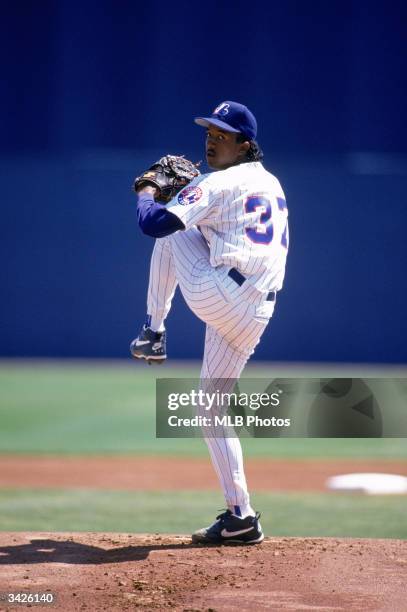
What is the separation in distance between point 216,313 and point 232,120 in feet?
2.39

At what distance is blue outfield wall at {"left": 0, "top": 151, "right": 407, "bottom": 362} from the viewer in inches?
476

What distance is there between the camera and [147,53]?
12719 mm

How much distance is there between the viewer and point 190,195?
11.6 feet

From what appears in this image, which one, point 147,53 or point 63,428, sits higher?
point 147,53

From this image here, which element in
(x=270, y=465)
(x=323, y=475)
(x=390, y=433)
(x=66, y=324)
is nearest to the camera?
(x=323, y=475)

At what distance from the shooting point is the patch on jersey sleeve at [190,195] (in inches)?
139

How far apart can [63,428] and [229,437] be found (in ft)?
15.0

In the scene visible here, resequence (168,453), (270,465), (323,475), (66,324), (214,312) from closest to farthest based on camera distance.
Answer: (214,312) < (323,475) < (270,465) < (168,453) < (66,324)

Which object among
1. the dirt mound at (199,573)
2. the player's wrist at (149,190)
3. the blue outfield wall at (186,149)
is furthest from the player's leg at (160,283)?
the blue outfield wall at (186,149)

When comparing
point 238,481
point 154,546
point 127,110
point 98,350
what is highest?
point 127,110

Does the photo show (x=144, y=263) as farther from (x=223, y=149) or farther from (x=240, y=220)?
(x=240, y=220)

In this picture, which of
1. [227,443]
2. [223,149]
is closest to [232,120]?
[223,149]

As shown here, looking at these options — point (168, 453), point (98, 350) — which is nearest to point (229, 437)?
point (168, 453)

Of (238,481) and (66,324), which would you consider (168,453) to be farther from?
(66,324)
